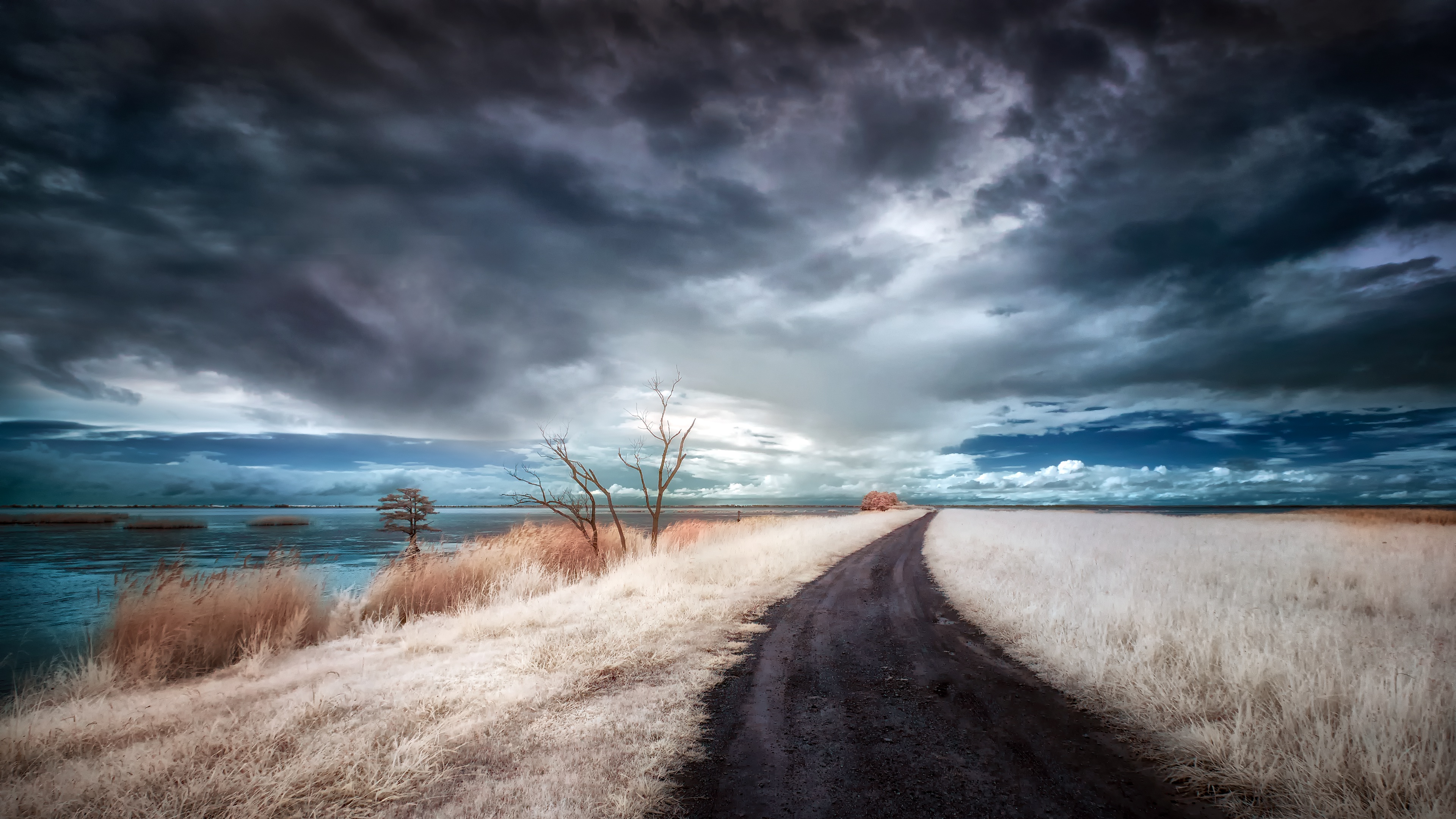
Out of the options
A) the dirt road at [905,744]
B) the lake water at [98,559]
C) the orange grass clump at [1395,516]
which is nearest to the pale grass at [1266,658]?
the dirt road at [905,744]

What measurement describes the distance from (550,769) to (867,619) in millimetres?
7041

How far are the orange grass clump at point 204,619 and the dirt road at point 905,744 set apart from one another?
7382 millimetres

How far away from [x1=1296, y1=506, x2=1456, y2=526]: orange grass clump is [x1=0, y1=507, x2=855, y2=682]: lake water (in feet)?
156

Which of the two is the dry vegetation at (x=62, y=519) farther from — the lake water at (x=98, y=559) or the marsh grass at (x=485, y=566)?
the marsh grass at (x=485, y=566)

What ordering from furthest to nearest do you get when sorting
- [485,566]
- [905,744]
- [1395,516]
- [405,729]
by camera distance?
[1395,516], [485,566], [405,729], [905,744]

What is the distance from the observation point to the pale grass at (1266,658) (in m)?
3.74

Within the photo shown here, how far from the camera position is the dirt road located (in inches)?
147

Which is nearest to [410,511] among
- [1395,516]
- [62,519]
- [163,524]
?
[163,524]

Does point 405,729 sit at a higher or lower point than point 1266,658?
lower

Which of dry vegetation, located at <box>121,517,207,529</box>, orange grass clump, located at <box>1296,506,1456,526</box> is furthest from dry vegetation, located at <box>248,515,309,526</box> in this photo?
orange grass clump, located at <box>1296,506,1456,526</box>

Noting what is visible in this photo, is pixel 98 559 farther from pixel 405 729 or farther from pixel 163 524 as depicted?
pixel 405 729

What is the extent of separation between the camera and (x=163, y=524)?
4666 cm

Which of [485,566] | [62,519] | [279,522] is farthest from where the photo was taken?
[62,519]

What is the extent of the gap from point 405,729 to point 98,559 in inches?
1287
